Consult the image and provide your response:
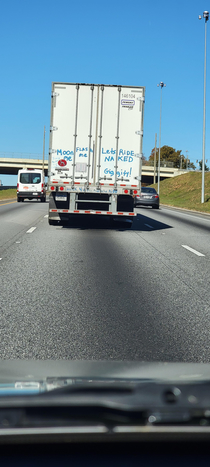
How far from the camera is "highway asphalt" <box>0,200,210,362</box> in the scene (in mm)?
4852

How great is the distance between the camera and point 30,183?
3784 cm

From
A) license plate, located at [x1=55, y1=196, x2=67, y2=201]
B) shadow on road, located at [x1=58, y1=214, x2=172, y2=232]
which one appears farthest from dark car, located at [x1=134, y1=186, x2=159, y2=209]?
license plate, located at [x1=55, y1=196, x2=67, y2=201]

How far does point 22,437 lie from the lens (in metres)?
2.17

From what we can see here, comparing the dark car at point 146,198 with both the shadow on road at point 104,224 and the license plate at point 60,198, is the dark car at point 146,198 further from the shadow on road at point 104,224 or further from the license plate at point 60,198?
the license plate at point 60,198

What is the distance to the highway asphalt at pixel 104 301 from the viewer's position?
15.9 feet

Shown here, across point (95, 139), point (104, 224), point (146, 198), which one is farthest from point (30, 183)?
point (95, 139)

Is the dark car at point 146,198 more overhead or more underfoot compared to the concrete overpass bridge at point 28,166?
more underfoot

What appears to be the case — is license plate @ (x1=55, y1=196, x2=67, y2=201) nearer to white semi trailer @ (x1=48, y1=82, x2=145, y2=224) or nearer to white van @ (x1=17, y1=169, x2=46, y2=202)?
white semi trailer @ (x1=48, y1=82, x2=145, y2=224)

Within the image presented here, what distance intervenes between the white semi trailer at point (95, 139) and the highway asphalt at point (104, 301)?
9.36 feet

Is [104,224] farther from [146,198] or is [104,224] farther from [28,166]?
[28,166]

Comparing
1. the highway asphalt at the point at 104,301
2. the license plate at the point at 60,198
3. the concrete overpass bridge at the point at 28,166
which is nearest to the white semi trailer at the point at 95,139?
the license plate at the point at 60,198

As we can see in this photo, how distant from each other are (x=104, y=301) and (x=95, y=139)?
32.5 ft

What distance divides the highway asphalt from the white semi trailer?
2.85 m

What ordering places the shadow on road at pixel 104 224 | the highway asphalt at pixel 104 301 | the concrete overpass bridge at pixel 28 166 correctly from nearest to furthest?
the highway asphalt at pixel 104 301 < the shadow on road at pixel 104 224 < the concrete overpass bridge at pixel 28 166
